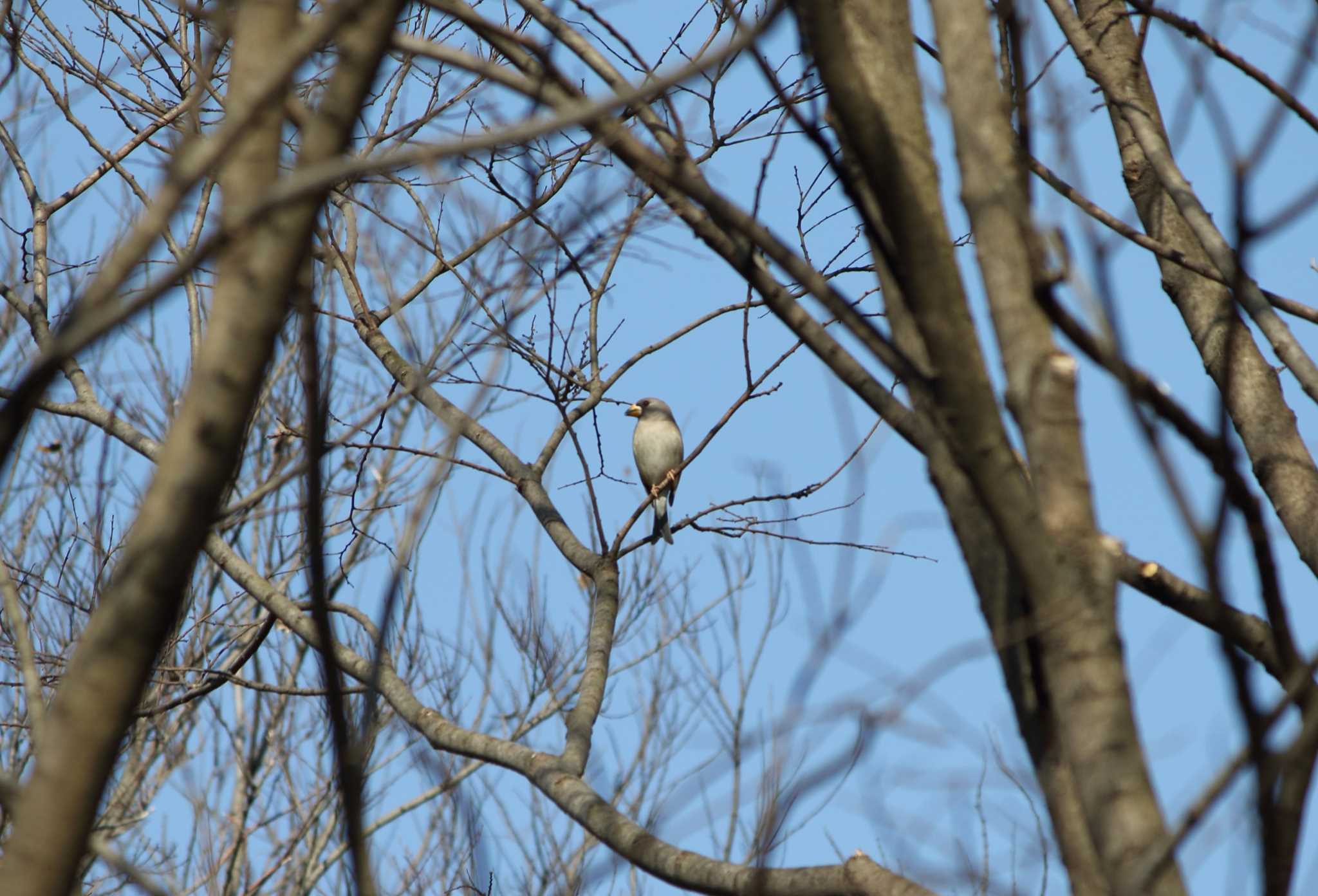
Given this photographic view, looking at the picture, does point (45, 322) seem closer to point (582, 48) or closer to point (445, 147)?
point (582, 48)

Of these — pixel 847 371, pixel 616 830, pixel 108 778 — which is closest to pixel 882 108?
pixel 847 371

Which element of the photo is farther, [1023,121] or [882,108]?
[882,108]

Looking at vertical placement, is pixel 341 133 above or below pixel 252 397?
above

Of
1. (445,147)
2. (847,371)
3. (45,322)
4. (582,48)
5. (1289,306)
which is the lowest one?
(445,147)

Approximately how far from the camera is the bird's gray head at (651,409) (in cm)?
888

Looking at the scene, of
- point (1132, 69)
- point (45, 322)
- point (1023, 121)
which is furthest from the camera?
point (45, 322)

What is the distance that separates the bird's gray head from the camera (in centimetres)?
888

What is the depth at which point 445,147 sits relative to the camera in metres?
0.95

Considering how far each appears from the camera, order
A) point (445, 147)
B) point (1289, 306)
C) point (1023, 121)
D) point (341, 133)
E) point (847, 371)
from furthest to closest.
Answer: point (1289, 306), point (847, 371), point (1023, 121), point (341, 133), point (445, 147)

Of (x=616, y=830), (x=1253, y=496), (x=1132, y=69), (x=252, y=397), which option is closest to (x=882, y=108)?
(x=1253, y=496)

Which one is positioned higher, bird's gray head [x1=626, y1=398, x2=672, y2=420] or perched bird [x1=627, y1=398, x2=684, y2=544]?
bird's gray head [x1=626, y1=398, x2=672, y2=420]

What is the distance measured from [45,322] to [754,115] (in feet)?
7.39

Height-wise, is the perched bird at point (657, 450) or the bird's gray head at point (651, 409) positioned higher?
the bird's gray head at point (651, 409)

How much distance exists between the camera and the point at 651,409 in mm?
8953
